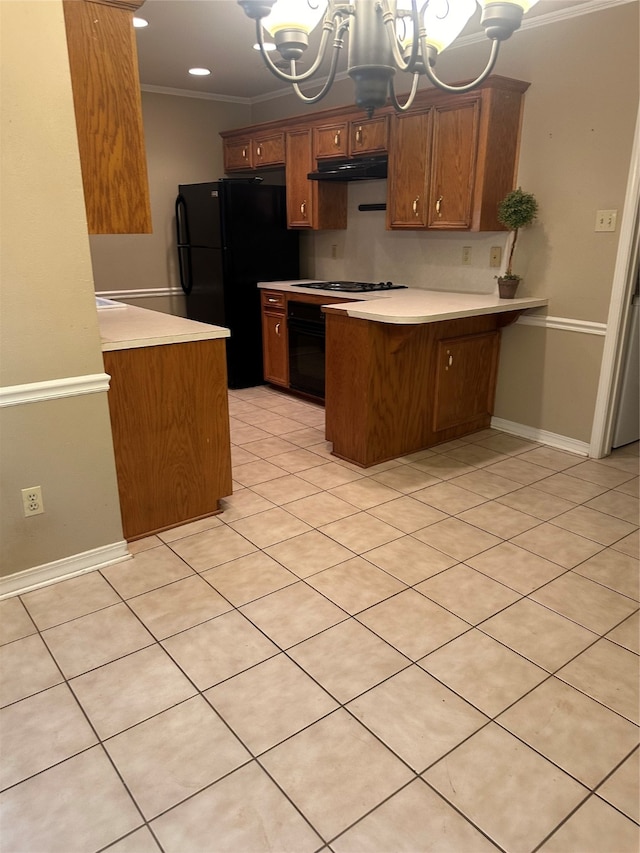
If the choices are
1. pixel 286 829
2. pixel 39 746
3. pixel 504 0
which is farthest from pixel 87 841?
pixel 504 0

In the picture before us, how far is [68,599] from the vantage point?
222 cm

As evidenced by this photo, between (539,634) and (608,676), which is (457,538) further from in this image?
(608,676)

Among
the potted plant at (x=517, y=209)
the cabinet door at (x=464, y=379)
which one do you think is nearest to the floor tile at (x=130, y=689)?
the cabinet door at (x=464, y=379)

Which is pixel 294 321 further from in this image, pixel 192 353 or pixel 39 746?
pixel 39 746

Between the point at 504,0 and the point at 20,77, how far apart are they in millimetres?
1457

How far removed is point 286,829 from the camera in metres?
1.38

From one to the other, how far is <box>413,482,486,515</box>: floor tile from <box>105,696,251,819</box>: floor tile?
1615 mm

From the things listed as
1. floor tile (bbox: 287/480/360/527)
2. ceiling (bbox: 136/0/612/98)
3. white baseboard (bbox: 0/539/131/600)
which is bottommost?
floor tile (bbox: 287/480/360/527)

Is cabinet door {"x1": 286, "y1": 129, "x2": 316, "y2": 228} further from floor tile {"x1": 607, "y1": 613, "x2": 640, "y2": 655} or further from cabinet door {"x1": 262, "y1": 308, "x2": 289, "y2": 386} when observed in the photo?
floor tile {"x1": 607, "y1": 613, "x2": 640, "y2": 655}

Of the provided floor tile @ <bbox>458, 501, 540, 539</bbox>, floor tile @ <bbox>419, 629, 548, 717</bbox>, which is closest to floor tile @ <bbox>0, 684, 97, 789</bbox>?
floor tile @ <bbox>419, 629, 548, 717</bbox>

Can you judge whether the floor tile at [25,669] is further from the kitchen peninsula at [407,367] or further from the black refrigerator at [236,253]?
the black refrigerator at [236,253]

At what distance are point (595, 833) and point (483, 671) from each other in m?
0.54

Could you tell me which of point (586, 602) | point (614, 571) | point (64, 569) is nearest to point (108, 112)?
point (64, 569)

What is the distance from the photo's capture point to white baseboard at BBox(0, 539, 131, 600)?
2244 mm
